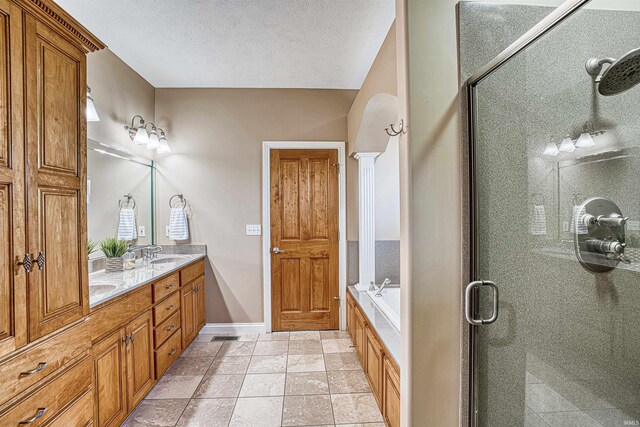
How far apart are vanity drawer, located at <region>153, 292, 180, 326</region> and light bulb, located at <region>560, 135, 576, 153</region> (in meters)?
2.53

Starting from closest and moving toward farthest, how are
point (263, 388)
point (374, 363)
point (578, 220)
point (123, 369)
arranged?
point (578, 220), point (123, 369), point (374, 363), point (263, 388)

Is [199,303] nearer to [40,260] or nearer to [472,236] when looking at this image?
[40,260]

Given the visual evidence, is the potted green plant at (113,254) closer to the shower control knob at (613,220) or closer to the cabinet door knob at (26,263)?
the cabinet door knob at (26,263)

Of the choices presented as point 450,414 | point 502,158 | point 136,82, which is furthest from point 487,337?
point 136,82

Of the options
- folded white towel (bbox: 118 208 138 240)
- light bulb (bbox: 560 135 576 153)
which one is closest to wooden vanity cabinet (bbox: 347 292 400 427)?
light bulb (bbox: 560 135 576 153)

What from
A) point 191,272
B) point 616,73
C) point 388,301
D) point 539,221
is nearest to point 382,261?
point 388,301

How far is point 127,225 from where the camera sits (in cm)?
297

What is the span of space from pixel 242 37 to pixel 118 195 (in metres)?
1.70

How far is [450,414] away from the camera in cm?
141

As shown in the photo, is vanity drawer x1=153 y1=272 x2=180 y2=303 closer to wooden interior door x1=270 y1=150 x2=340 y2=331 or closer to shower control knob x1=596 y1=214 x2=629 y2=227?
wooden interior door x1=270 y1=150 x2=340 y2=331

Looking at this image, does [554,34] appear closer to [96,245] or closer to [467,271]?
[467,271]

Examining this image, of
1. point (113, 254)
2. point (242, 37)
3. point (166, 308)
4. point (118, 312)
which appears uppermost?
point (242, 37)

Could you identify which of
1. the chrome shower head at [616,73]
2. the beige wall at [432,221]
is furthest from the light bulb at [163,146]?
the chrome shower head at [616,73]

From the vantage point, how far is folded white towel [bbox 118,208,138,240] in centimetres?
290
